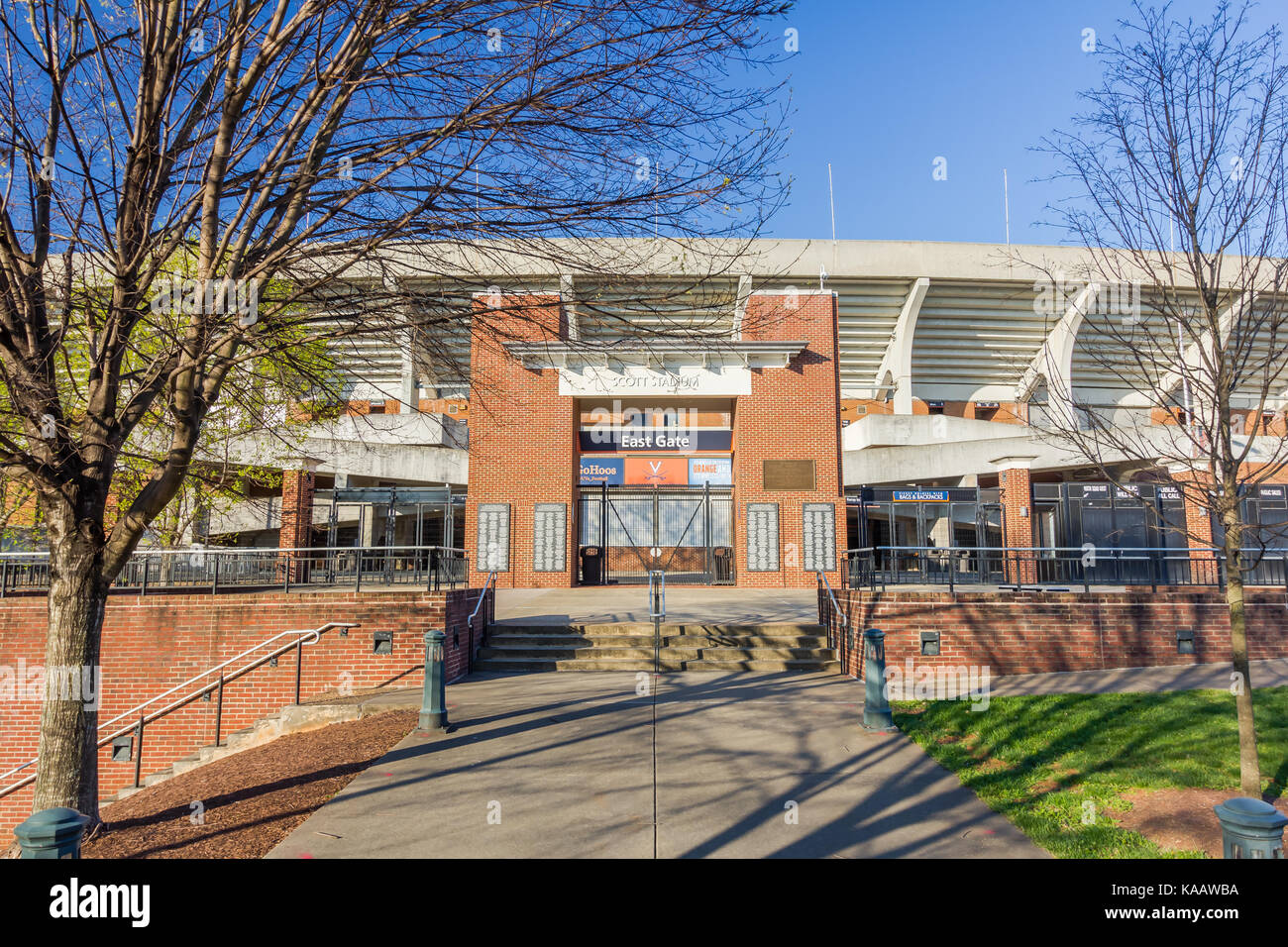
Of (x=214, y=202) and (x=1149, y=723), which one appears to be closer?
(x=214, y=202)

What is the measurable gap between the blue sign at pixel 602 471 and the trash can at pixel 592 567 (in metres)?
1.92

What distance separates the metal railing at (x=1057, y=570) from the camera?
12.5 m

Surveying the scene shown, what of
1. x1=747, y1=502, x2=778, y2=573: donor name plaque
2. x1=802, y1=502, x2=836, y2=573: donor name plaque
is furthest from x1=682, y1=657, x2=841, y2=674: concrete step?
x1=802, y1=502, x2=836, y2=573: donor name plaque

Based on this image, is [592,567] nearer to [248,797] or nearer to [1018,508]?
[1018,508]

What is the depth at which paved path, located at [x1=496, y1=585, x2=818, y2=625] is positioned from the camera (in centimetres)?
1424

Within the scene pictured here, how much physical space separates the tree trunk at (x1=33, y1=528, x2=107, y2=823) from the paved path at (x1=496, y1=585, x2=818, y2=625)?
7.70m

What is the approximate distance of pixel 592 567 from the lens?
874 inches

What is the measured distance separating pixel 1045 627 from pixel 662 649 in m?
5.59

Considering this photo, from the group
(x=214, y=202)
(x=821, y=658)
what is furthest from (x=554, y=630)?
(x=214, y=202)

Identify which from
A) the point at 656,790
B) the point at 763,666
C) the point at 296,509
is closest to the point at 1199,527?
the point at 763,666

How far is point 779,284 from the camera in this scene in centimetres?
2748

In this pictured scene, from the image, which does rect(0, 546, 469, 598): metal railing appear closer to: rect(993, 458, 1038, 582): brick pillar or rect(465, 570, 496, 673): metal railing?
rect(465, 570, 496, 673): metal railing
